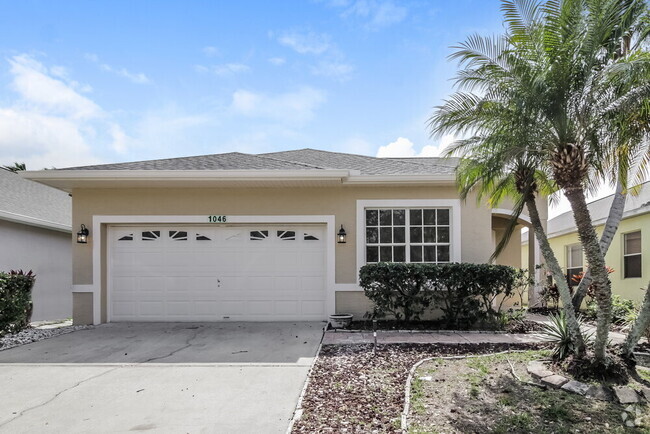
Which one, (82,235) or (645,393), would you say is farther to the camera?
(82,235)

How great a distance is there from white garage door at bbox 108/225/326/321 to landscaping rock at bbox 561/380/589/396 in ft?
18.0

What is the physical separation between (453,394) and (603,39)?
4661 mm

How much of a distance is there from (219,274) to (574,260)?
11.9m

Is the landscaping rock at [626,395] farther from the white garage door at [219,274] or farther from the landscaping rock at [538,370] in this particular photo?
the white garage door at [219,274]

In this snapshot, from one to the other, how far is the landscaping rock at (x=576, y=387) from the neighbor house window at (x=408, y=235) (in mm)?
4712

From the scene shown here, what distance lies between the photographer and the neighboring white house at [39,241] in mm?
10977

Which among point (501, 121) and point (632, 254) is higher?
point (501, 121)

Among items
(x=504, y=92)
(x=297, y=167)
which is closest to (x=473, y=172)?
(x=504, y=92)

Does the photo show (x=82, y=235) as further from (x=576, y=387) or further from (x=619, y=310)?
(x=619, y=310)

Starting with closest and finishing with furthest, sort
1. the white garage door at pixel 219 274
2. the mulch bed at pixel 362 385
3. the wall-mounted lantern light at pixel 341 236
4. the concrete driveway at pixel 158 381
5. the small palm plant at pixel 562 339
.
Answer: the mulch bed at pixel 362 385 < the concrete driveway at pixel 158 381 < the small palm plant at pixel 562 339 < the wall-mounted lantern light at pixel 341 236 < the white garage door at pixel 219 274

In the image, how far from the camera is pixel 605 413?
3973mm

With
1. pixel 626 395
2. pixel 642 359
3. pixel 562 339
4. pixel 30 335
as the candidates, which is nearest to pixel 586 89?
pixel 562 339

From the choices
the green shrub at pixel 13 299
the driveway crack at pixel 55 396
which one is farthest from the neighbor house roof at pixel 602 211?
the green shrub at pixel 13 299

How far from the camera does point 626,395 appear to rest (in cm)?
429
